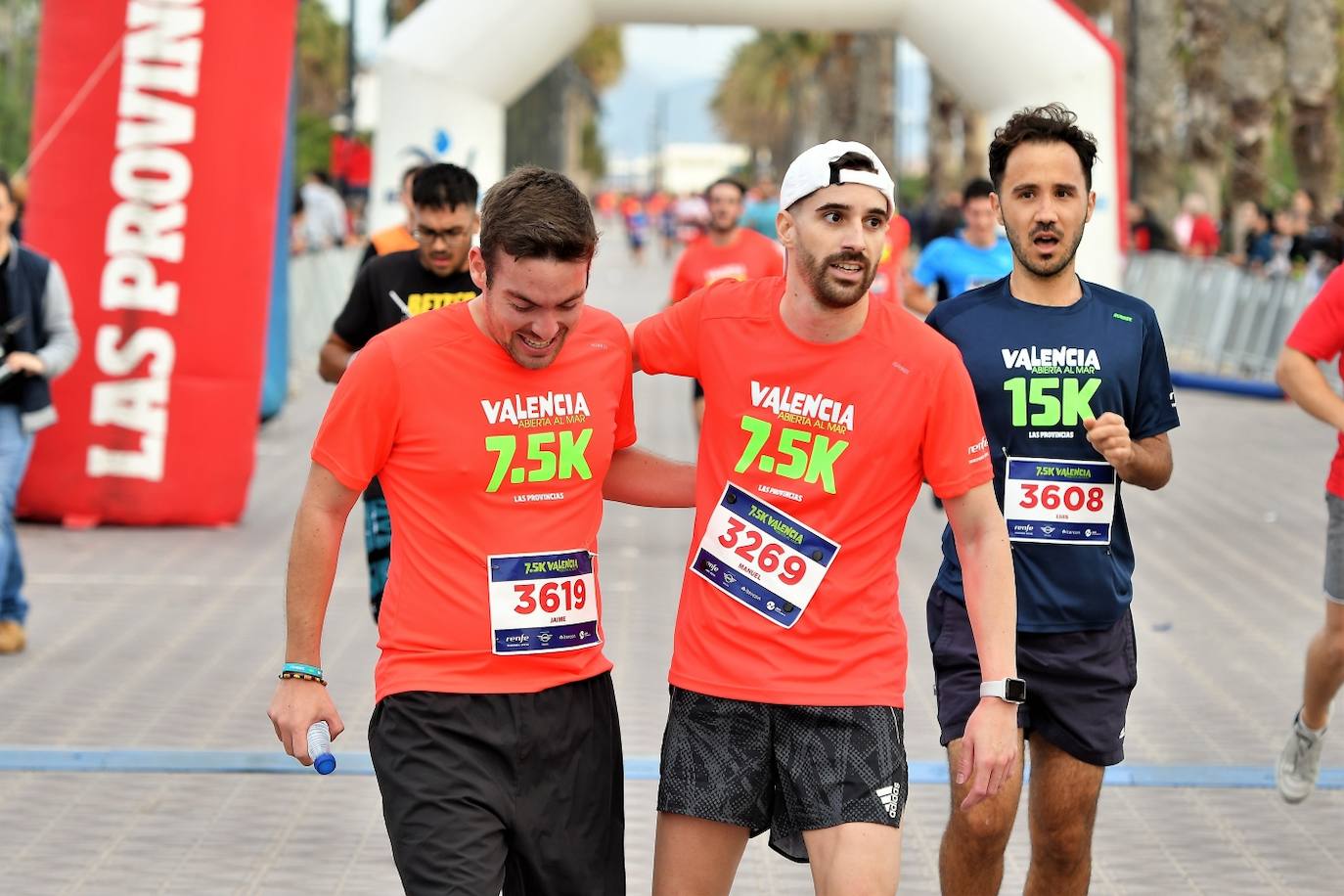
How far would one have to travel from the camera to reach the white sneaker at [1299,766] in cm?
603

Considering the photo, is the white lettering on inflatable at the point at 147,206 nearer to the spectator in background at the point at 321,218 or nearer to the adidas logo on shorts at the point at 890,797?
the adidas logo on shorts at the point at 890,797

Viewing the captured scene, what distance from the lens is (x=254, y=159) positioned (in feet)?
37.1

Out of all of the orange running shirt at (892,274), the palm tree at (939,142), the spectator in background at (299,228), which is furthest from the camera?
the palm tree at (939,142)

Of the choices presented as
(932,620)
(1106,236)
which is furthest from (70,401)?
(932,620)

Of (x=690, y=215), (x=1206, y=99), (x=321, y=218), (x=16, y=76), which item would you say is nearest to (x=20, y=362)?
(x=321, y=218)

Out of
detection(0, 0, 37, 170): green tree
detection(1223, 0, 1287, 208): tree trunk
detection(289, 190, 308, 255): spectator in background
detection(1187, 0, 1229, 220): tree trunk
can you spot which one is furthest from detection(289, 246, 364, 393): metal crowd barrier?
detection(1187, 0, 1229, 220): tree trunk

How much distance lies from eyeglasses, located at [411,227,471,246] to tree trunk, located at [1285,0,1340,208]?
61.3ft

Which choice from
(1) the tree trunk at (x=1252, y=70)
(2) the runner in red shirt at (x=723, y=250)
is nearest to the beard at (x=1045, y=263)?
(2) the runner in red shirt at (x=723, y=250)

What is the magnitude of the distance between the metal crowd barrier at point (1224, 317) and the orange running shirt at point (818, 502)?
14.0m

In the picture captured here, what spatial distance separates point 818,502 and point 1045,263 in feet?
2.95

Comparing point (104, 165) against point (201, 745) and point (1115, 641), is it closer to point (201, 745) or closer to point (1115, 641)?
point (201, 745)

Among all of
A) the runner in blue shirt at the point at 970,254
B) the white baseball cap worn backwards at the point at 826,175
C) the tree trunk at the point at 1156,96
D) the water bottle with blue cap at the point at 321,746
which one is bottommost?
the water bottle with blue cap at the point at 321,746

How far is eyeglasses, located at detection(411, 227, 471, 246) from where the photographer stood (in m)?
6.37

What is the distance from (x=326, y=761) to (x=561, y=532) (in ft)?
1.81
